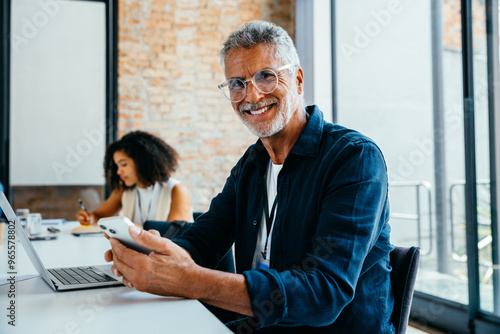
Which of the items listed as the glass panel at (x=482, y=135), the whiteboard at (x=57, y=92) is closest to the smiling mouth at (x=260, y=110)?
the glass panel at (x=482, y=135)

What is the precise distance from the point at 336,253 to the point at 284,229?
28cm

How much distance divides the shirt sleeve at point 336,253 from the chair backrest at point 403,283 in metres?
0.09

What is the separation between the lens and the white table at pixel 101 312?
0.97 metres

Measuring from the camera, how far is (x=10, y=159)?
4.43 metres

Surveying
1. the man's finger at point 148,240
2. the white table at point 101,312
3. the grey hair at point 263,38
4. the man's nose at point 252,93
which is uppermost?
the grey hair at point 263,38

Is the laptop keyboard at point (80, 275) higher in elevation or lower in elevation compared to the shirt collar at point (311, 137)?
lower

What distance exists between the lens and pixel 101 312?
3.52 feet

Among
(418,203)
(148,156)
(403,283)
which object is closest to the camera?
(403,283)

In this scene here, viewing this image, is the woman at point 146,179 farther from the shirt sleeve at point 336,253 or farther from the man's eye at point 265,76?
the shirt sleeve at point 336,253

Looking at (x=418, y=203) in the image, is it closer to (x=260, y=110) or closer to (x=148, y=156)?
(x=148, y=156)

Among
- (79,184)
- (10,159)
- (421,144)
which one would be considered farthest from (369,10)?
(10,159)

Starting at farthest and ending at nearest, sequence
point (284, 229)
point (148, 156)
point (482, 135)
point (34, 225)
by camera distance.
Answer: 1. point (148, 156)
2. point (482, 135)
3. point (34, 225)
4. point (284, 229)

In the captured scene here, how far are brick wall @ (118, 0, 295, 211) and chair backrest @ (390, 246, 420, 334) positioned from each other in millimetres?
3763

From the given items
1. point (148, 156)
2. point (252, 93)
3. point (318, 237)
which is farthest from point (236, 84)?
point (148, 156)
